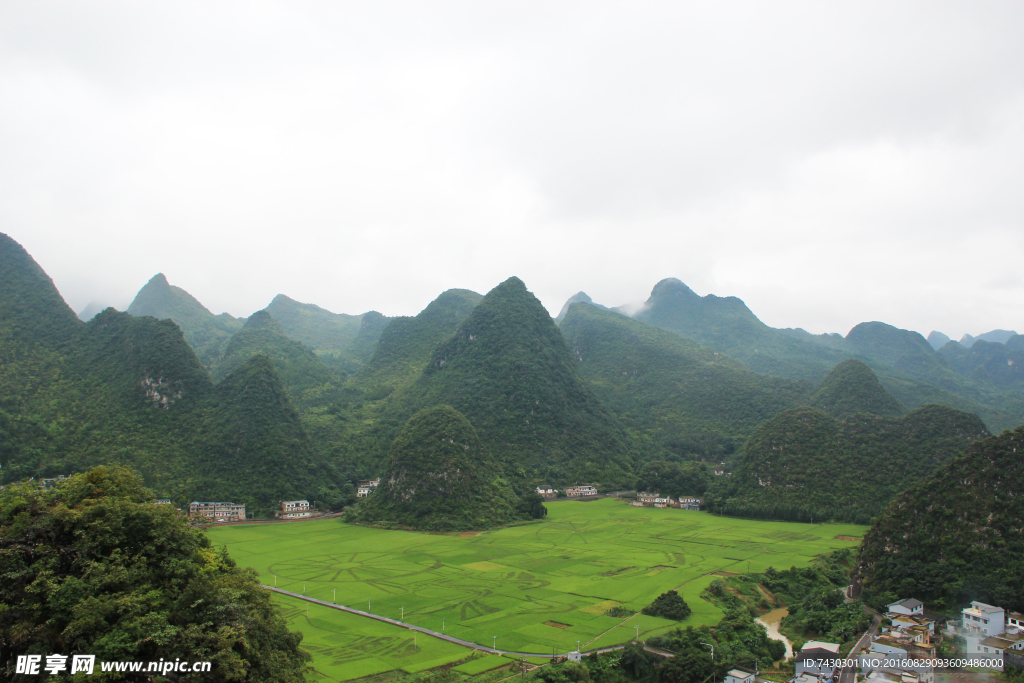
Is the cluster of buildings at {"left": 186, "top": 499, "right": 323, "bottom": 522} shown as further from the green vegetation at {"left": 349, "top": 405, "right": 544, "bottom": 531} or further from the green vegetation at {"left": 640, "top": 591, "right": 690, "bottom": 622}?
the green vegetation at {"left": 640, "top": 591, "right": 690, "bottom": 622}

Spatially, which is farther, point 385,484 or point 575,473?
point 575,473

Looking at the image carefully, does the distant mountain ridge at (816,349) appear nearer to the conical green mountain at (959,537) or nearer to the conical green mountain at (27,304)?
the conical green mountain at (959,537)

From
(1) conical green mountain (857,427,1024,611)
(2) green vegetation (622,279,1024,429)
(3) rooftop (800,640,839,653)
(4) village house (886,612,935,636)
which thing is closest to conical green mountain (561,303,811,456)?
(2) green vegetation (622,279,1024,429)

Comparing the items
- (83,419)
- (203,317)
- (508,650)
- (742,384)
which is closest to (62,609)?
(508,650)

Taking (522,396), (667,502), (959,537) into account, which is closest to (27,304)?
(522,396)

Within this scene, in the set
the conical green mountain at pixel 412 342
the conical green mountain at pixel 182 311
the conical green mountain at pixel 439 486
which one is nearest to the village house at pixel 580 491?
the conical green mountain at pixel 439 486

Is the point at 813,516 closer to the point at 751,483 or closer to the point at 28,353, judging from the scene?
the point at 751,483
